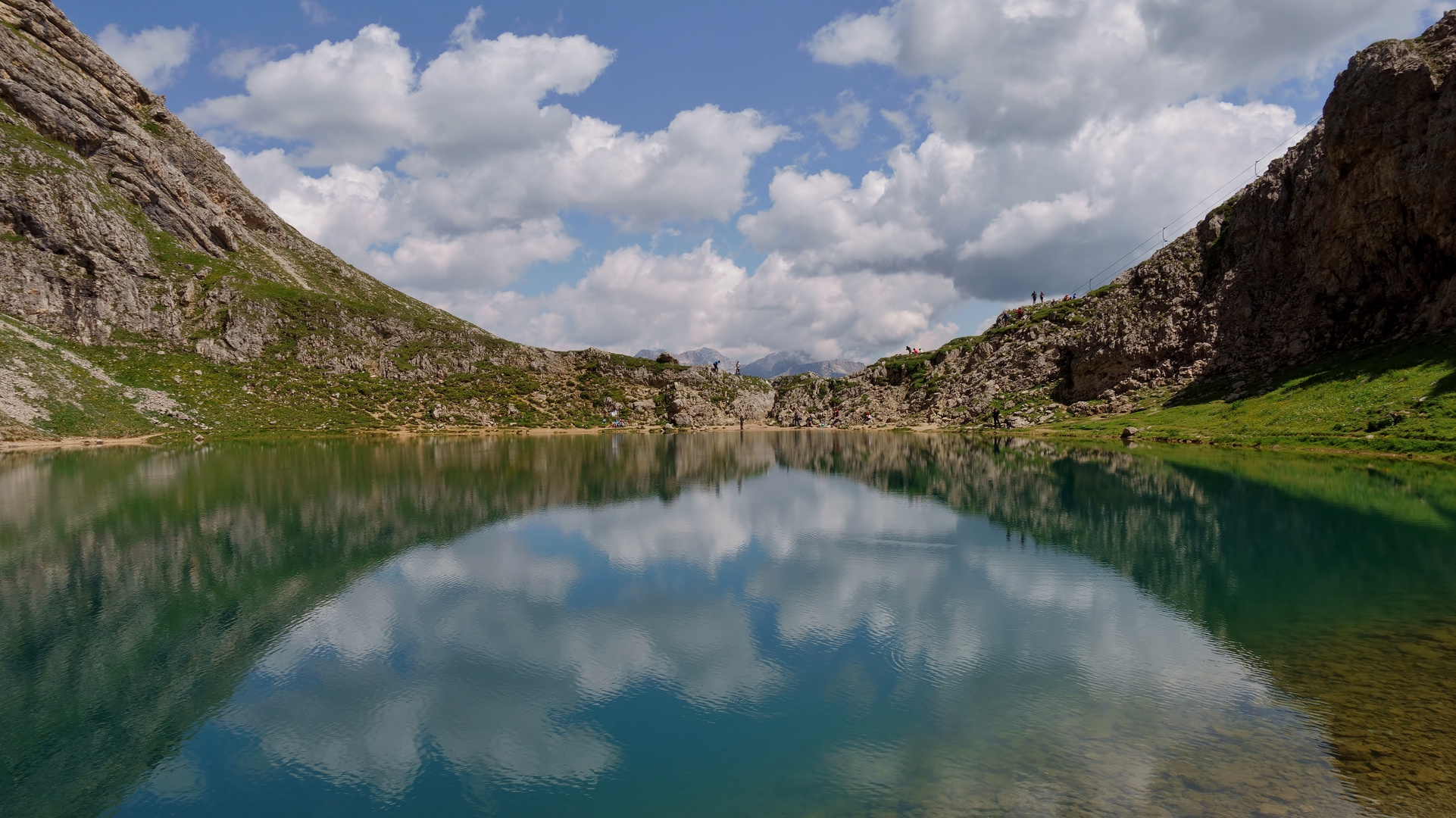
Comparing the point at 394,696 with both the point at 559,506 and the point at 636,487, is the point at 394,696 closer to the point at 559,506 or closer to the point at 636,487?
the point at 559,506

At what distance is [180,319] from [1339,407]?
151301 mm

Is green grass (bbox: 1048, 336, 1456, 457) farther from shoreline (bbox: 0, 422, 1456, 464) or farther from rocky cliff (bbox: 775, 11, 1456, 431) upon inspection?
rocky cliff (bbox: 775, 11, 1456, 431)

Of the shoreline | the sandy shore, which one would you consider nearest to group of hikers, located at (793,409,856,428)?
the shoreline

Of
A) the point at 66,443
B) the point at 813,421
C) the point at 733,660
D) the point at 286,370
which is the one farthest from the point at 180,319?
the point at 733,660

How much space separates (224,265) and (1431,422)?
167 meters

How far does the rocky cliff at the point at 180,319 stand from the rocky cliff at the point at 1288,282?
72.8 meters

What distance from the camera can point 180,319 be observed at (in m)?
107

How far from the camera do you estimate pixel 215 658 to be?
52.5 ft

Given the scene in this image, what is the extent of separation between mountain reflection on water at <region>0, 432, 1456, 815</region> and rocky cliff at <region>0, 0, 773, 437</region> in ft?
219

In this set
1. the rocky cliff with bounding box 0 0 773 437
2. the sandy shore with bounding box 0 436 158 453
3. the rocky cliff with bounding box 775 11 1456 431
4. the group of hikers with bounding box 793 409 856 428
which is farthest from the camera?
the group of hikers with bounding box 793 409 856 428

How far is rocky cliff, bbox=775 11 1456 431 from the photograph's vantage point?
68375 millimetres

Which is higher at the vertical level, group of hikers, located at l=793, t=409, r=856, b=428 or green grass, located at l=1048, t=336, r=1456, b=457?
green grass, located at l=1048, t=336, r=1456, b=457

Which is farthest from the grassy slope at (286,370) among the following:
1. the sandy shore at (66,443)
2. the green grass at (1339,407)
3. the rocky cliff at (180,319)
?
the green grass at (1339,407)

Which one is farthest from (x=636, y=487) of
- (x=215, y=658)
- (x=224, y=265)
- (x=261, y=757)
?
(x=224, y=265)
